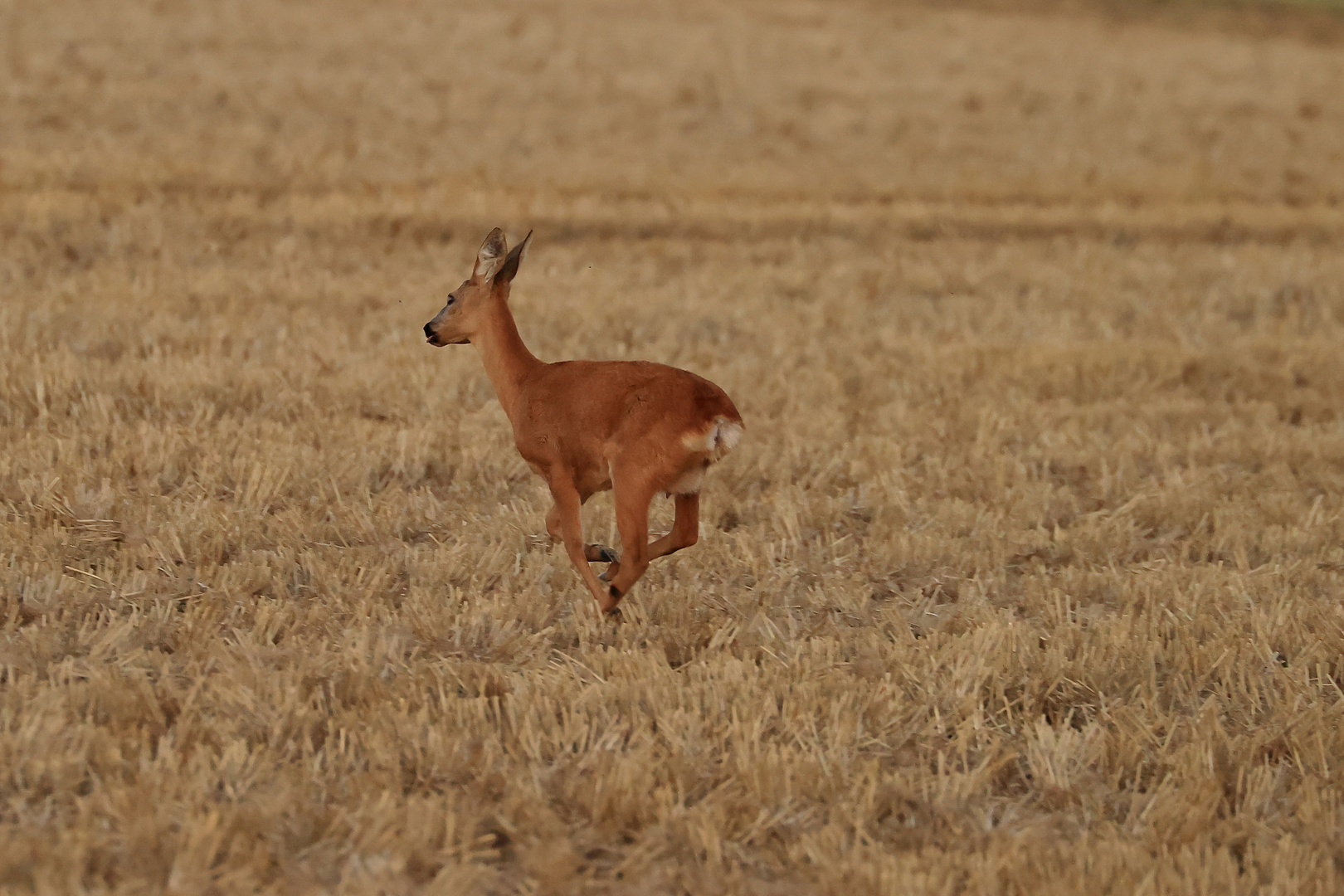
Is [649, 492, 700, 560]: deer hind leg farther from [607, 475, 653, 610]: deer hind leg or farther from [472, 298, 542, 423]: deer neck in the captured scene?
[472, 298, 542, 423]: deer neck

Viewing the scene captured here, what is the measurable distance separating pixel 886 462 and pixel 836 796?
399 cm

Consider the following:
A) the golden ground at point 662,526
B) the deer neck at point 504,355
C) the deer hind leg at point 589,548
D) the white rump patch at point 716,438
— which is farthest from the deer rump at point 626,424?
the golden ground at point 662,526

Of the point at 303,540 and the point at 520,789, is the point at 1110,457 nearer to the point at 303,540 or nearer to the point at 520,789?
the point at 303,540

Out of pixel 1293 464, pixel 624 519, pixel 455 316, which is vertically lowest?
pixel 1293 464

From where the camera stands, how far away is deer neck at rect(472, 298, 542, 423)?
5.74m

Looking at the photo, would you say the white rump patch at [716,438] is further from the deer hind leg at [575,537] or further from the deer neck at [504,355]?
the deer neck at [504,355]

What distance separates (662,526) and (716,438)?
6.74 feet

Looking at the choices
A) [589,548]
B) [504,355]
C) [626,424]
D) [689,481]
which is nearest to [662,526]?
[589,548]

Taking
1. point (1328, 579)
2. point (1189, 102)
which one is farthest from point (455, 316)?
point (1189, 102)

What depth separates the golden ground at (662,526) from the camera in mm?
3986

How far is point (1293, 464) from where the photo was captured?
27.4 feet

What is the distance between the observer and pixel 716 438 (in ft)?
16.7

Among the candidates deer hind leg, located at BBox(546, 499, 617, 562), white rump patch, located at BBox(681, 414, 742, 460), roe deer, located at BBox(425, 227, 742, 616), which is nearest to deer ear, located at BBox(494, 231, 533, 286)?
roe deer, located at BBox(425, 227, 742, 616)

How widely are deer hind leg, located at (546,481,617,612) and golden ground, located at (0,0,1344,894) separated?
0.16 m
